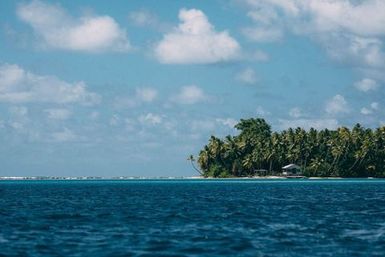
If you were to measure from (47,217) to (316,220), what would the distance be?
24.3 meters

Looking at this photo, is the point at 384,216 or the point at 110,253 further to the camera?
the point at 384,216

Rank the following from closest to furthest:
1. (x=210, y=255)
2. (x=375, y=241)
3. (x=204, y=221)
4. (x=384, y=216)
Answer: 1. (x=210, y=255)
2. (x=375, y=241)
3. (x=204, y=221)
4. (x=384, y=216)

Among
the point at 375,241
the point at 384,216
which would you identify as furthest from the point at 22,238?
the point at 384,216

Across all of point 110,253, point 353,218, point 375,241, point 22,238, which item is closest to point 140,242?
point 110,253

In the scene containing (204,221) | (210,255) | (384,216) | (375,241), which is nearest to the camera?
(210,255)

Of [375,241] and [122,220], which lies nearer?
[375,241]

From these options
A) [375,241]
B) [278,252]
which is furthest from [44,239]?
[375,241]

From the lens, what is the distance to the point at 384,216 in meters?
58.9

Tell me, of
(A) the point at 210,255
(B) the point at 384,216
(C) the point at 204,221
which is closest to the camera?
(A) the point at 210,255

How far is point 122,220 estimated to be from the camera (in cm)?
5619

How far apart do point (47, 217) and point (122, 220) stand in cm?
882

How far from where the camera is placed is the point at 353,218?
188 ft

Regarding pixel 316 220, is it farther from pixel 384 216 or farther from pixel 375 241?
pixel 375 241

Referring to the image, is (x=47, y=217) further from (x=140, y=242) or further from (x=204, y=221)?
(x=140, y=242)
